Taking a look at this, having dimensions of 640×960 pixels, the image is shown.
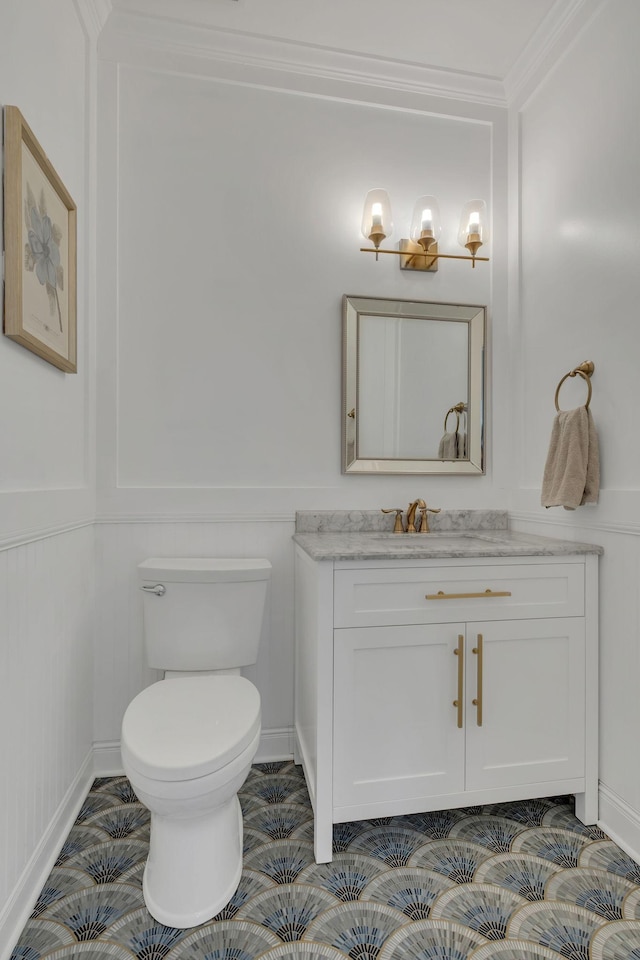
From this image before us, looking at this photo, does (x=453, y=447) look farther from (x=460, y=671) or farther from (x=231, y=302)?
(x=231, y=302)

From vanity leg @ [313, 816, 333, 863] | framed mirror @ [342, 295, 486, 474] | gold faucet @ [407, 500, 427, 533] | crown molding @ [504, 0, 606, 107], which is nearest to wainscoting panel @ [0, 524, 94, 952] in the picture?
vanity leg @ [313, 816, 333, 863]

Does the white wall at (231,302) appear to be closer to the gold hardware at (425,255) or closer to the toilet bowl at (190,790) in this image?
the gold hardware at (425,255)

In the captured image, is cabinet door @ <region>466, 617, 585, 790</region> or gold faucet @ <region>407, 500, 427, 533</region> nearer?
cabinet door @ <region>466, 617, 585, 790</region>

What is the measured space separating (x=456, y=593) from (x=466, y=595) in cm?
3

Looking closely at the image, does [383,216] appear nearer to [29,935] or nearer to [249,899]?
[249,899]

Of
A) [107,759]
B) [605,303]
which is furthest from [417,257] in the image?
[107,759]

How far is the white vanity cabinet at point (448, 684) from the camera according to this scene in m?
1.46

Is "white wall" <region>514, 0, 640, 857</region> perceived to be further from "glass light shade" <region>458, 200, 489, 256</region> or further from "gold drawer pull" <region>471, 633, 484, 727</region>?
"gold drawer pull" <region>471, 633, 484, 727</region>

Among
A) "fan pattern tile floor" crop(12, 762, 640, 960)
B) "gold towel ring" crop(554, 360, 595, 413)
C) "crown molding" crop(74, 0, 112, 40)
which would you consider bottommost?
"fan pattern tile floor" crop(12, 762, 640, 960)

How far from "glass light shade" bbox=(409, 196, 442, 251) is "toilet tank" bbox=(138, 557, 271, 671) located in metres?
1.37

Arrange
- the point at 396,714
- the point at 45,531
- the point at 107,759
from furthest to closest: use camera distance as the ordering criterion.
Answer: the point at 107,759
the point at 396,714
the point at 45,531

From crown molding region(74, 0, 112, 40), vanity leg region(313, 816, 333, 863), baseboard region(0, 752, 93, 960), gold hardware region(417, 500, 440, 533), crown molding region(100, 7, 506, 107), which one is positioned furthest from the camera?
gold hardware region(417, 500, 440, 533)

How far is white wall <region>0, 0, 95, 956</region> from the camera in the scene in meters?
1.16

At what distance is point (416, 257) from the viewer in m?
2.05
